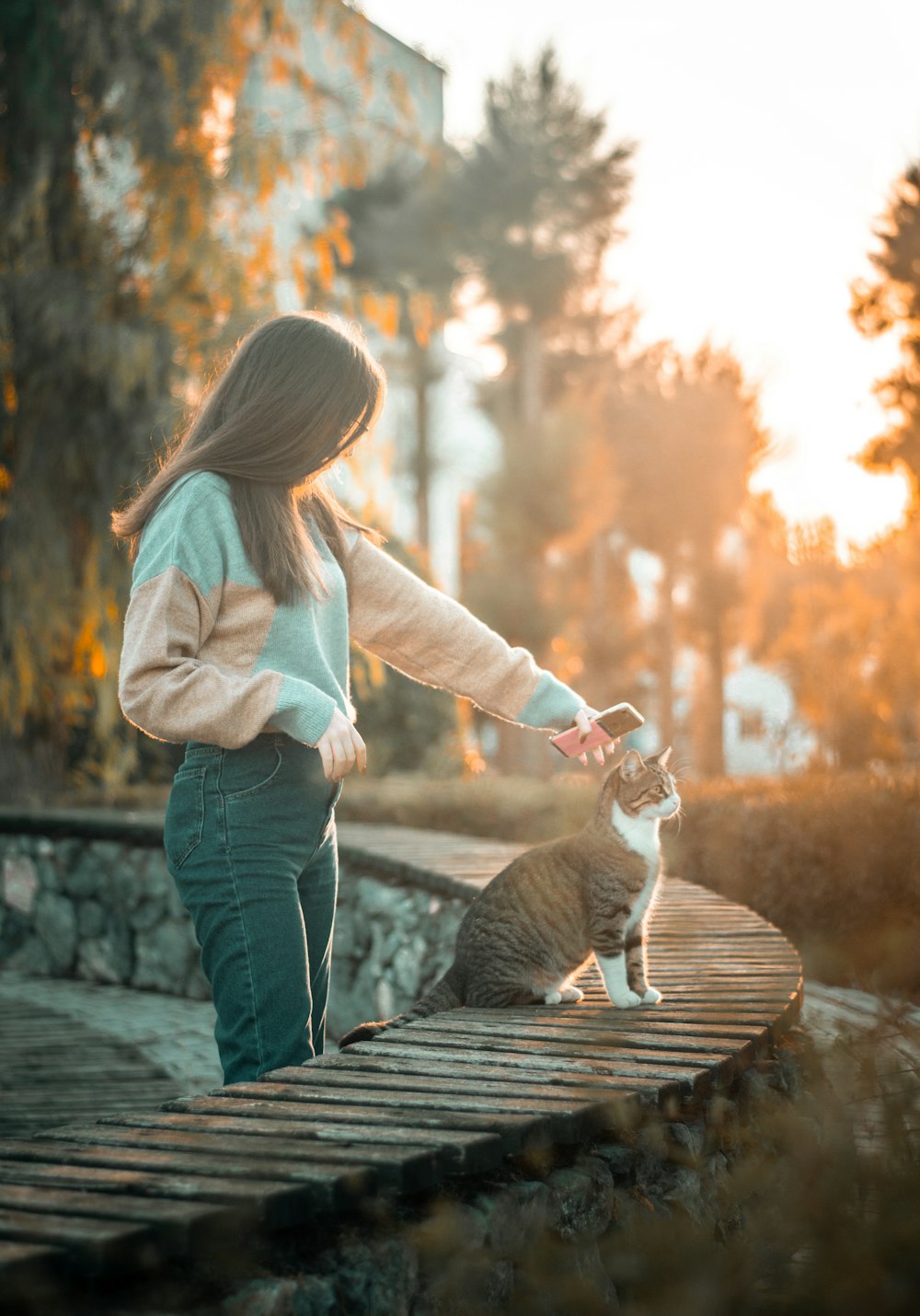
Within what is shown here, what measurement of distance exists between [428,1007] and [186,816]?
108cm

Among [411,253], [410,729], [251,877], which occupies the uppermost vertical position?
[411,253]

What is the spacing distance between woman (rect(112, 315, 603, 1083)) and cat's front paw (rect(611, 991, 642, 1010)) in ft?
2.57

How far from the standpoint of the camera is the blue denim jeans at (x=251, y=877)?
259 cm

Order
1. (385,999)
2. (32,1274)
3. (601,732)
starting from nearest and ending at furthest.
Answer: (32,1274), (601,732), (385,999)

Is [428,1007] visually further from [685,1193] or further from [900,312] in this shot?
[900,312]

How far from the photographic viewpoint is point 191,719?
254 cm

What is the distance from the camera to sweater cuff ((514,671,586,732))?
332 cm

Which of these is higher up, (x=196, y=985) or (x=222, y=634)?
(x=222, y=634)

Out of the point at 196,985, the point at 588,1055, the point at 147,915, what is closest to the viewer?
the point at 588,1055

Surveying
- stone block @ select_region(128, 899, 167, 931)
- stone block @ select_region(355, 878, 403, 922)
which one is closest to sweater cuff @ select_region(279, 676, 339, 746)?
stone block @ select_region(355, 878, 403, 922)

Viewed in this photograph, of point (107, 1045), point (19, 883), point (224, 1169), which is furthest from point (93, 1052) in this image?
point (224, 1169)

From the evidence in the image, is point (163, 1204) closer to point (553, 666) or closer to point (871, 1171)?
point (871, 1171)

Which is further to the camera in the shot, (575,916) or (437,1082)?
(575,916)

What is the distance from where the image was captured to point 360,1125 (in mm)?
2189
